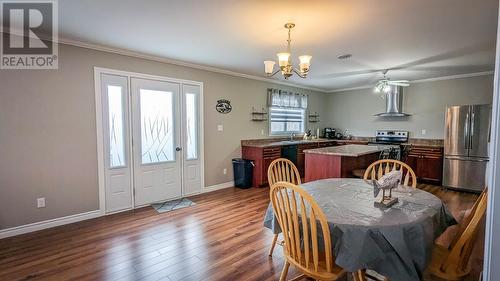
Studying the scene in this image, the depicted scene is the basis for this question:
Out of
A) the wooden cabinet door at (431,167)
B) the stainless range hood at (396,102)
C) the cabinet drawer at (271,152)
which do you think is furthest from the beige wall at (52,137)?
the wooden cabinet door at (431,167)

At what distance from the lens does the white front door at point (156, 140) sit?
3943 millimetres

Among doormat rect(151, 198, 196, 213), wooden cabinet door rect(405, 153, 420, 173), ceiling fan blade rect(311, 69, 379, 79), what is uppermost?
ceiling fan blade rect(311, 69, 379, 79)

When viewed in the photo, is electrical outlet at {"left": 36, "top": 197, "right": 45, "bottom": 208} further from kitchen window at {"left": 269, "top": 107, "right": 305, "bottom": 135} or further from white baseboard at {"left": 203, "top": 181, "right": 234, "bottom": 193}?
kitchen window at {"left": 269, "top": 107, "right": 305, "bottom": 135}

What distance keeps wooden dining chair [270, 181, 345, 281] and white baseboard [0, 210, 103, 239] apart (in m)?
2.99

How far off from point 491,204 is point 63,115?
4.05m

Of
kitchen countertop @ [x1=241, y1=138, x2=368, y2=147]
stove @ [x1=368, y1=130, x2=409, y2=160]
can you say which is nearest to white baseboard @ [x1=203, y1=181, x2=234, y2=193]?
kitchen countertop @ [x1=241, y1=138, x2=368, y2=147]

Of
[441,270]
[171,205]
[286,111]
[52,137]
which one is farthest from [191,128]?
[441,270]

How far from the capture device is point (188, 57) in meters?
4.07

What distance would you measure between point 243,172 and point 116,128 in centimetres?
243

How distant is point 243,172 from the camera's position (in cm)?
508

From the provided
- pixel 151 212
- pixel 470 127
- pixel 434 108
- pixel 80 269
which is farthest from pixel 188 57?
pixel 434 108

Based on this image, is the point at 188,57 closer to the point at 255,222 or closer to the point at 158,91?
the point at 158,91

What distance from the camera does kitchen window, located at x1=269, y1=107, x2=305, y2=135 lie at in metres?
6.20

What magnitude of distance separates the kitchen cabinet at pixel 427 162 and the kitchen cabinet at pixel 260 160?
3072 mm
